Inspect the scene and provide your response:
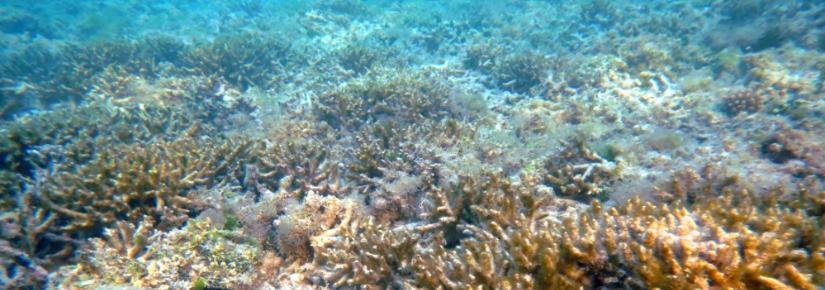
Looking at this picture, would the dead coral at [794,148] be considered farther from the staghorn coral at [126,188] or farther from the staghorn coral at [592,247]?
the staghorn coral at [126,188]

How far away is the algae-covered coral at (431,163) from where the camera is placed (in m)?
2.97

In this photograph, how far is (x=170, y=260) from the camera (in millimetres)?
3951

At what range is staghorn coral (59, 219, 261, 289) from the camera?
3.87 m

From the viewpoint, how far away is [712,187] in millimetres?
4230

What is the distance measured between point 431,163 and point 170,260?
3081 millimetres

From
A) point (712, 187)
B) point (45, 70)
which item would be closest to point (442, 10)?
point (45, 70)

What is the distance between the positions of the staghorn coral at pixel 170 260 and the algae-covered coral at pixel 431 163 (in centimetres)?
2

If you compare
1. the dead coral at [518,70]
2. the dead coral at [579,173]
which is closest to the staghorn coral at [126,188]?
the dead coral at [579,173]

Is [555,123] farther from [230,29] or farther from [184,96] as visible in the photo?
[230,29]

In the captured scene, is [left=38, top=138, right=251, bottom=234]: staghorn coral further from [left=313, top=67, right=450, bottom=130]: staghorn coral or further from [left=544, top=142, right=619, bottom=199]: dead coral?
[left=544, top=142, right=619, bottom=199]: dead coral

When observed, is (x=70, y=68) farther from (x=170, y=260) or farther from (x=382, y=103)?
(x=170, y=260)

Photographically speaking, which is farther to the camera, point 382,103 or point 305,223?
point 382,103

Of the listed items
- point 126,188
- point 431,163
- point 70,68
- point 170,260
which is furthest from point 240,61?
point 170,260

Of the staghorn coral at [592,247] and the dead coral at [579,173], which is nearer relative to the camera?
the staghorn coral at [592,247]
